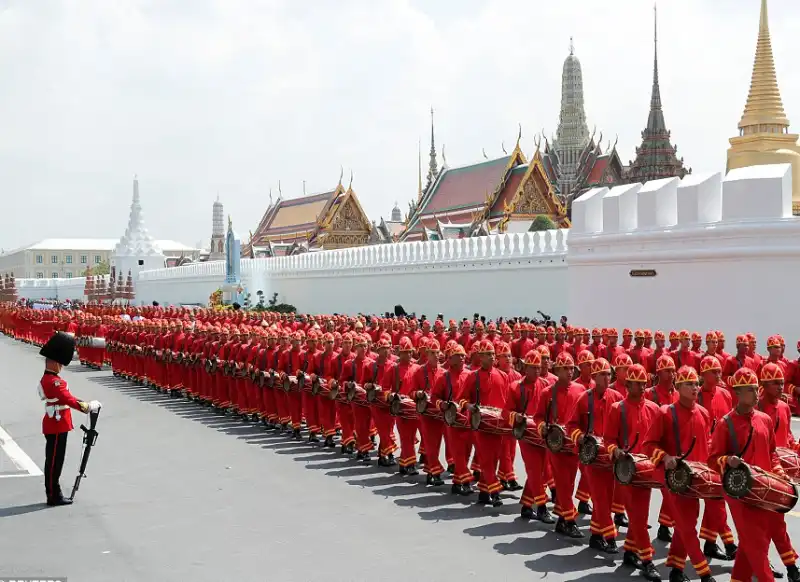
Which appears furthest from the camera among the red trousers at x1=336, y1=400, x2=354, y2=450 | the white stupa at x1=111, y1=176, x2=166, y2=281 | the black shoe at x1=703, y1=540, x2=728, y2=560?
the white stupa at x1=111, y1=176, x2=166, y2=281

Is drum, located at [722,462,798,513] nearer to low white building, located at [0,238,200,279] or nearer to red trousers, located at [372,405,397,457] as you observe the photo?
red trousers, located at [372,405,397,457]

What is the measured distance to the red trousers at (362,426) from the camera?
37.9 ft

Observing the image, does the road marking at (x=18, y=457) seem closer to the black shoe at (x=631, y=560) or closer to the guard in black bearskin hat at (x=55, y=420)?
the guard in black bearskin hat at (x=55, y=420)

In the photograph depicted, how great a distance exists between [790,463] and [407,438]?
4.88 meters

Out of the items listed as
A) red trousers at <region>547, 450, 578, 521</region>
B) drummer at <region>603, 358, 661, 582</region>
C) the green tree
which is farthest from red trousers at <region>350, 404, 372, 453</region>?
the green tree

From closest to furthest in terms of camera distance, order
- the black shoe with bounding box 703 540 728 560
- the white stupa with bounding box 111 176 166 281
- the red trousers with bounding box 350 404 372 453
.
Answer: the black shoe with bounding box 703 540 728 560, the red trousers with bounding box 350 404 372 453, the white stupa with bounding box 111 176 166 281

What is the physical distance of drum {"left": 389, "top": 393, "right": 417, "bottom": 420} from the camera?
10430 millimetres

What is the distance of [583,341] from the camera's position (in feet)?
50.6

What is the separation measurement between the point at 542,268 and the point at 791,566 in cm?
1882

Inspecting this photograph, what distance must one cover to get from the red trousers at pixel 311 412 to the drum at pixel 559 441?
17.8ft

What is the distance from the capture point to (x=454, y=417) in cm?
938

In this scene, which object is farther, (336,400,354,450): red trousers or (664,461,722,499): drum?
(336,400,354,450): red trousers

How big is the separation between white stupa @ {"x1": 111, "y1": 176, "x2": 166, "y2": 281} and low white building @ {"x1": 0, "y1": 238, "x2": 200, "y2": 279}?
49529mm

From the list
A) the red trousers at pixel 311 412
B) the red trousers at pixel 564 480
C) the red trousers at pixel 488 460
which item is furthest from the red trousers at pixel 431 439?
the red trousers at pixel 311 412
